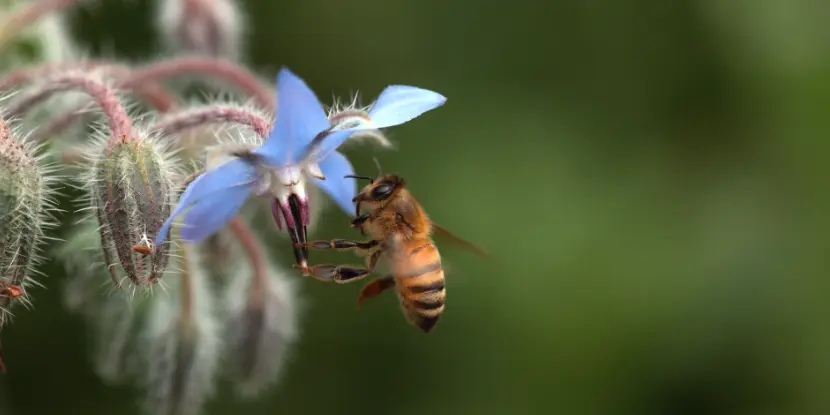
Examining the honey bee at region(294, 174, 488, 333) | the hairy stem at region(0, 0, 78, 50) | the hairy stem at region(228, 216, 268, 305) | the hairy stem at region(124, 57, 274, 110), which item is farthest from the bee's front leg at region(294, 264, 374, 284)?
the hairy stem at region(0, 0, 78, 50)

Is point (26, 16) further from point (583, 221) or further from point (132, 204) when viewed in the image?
point (583, 221)

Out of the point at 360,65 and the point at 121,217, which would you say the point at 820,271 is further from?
the point at 121,217

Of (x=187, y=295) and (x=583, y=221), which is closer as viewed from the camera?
(x=187, y=295)

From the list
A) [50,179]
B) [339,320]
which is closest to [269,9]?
[339,320]

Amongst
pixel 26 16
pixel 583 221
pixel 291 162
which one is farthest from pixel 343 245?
pixel 583 221

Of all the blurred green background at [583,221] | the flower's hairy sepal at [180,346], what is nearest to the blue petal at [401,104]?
the flower's hairy sepal at [180,346]

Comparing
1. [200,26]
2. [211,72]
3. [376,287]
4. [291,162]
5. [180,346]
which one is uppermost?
[200,26]

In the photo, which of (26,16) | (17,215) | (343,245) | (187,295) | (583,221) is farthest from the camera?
(583,221)

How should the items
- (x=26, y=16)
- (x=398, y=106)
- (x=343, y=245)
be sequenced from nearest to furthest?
(x=398, y=106)
(x=343, y=245)
(x=26, y=16)
